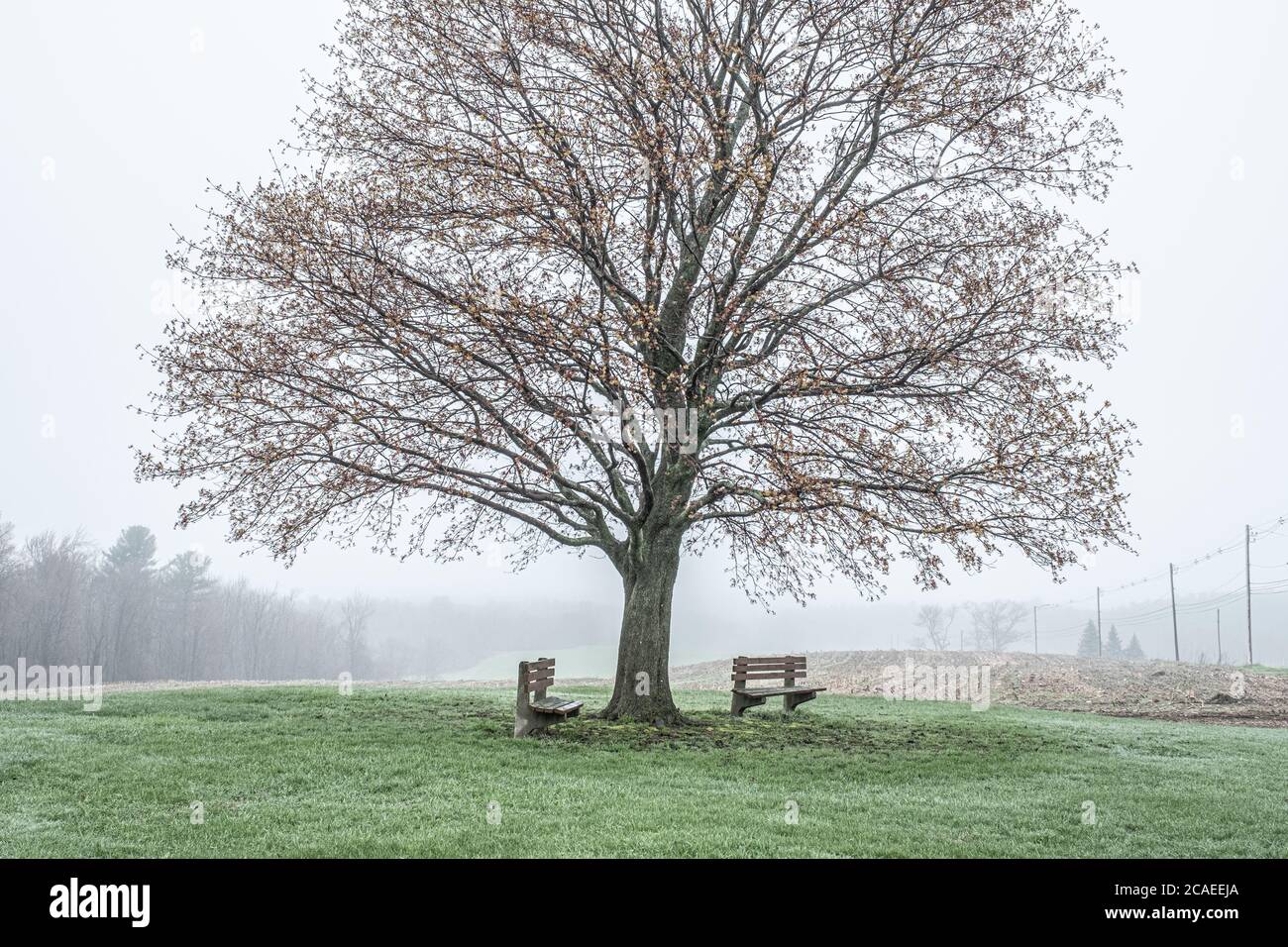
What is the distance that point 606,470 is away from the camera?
15.2m

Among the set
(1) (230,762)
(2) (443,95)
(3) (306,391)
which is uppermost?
(2) (443,95)

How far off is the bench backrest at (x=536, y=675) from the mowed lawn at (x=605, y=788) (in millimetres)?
781

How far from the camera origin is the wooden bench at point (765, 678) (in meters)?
16.7

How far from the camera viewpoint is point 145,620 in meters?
64.8

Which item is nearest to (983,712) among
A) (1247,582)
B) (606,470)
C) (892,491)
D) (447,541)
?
(892,491)

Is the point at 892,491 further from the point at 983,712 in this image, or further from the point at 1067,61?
the point at 983,712

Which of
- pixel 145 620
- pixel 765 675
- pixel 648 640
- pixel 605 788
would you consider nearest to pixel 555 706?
pixel 648 640

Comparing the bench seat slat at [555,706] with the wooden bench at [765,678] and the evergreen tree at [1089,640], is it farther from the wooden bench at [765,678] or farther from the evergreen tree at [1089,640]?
the evergreen tree at [1089,640]

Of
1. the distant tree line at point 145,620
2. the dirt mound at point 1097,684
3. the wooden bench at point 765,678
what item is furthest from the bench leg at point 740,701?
the distant tree line at point 145,620

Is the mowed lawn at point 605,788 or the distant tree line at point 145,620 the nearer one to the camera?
the mowed lawn at point 605,788
